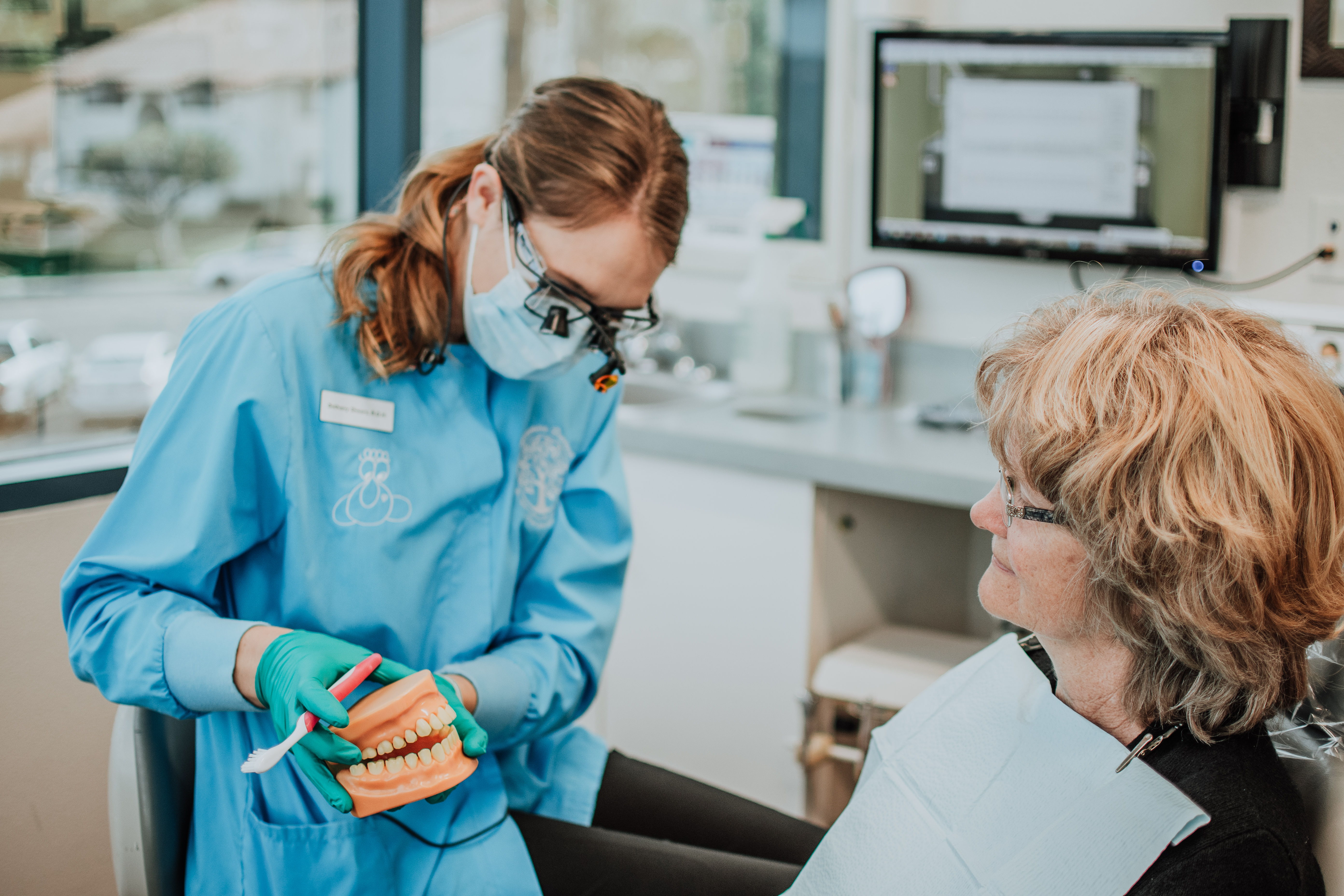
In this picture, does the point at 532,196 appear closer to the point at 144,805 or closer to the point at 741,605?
the point at 144,805

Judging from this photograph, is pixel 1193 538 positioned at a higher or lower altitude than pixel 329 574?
higher

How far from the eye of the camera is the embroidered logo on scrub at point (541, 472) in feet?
4.72

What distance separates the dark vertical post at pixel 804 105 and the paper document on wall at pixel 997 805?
175 centimetres

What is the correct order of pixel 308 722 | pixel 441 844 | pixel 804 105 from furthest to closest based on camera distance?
pixel 804 105, pixel 441 844, pixel 308 722

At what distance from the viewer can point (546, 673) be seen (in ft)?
4.56

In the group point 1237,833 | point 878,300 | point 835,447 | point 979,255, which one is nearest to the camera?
point 1237,833

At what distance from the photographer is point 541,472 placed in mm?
1457

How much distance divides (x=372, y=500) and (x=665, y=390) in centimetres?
161

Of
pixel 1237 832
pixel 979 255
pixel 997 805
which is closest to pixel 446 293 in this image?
pixel 997 805

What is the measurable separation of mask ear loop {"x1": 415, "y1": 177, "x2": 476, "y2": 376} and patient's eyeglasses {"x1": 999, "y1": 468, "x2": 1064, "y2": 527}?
0.63 metres

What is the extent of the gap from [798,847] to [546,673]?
1.20ft

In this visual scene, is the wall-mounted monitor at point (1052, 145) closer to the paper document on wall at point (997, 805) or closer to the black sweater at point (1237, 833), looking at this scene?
the paper document on wall at point (997, 805)

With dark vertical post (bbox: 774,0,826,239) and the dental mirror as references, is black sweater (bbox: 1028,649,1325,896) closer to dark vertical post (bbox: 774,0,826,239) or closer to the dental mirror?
the dental mirror

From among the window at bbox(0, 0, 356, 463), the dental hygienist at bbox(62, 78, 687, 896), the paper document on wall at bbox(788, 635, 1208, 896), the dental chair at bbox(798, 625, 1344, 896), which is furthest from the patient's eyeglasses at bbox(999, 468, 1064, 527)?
the window at bbox(0, 0, 356, 463)
